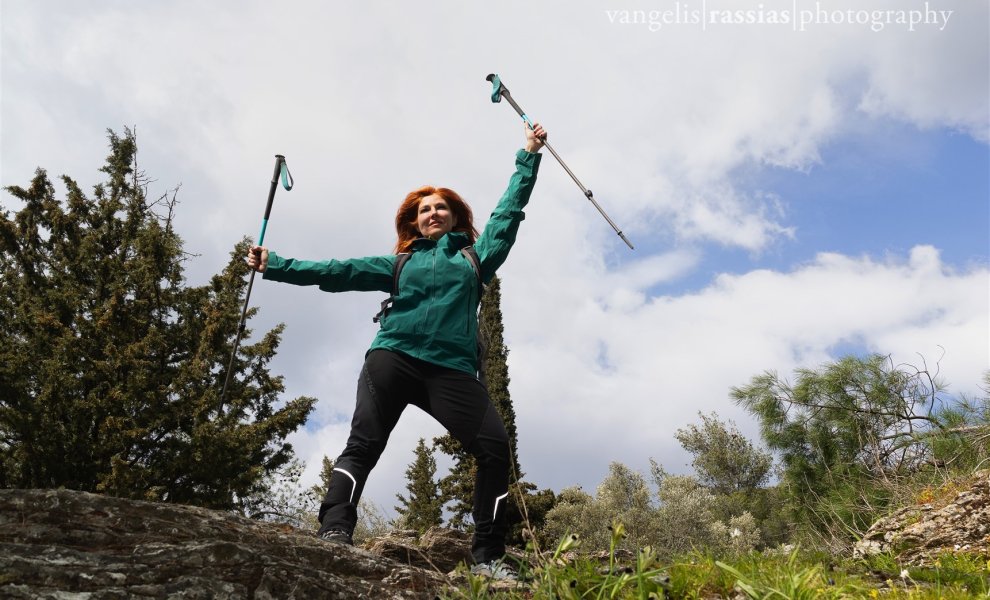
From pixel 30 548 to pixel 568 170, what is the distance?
451cm

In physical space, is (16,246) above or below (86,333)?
above

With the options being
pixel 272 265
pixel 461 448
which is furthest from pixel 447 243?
pixel 461 448

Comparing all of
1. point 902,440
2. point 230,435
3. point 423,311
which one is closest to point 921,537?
point 902,440

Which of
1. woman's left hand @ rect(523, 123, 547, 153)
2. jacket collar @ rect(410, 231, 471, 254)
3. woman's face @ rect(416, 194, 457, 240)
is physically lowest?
jacket collar @ rect(410, 231, 471, 254)

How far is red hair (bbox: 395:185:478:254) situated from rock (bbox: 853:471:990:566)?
3.65m

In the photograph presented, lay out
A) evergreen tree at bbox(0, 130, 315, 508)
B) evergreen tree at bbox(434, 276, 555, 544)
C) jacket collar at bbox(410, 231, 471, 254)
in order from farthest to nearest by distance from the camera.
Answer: evergreen tree at bbox(434, 276, 555, 544), evergreen tree at bbox(0, 130, 315, 508), jacket collar at bbox(410, 231, 471, 254)

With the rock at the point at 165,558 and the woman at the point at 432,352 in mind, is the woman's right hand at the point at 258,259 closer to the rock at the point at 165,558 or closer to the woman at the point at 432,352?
the woman at the point at 432,352

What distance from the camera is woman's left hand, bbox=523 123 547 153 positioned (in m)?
5.12

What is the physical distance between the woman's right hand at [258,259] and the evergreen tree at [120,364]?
8378 mm

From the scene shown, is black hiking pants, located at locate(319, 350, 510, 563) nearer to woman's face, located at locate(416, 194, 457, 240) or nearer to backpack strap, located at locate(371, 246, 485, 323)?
backpack strap, located at locate(371, 246, 485, 323)

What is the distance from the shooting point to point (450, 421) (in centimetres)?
425

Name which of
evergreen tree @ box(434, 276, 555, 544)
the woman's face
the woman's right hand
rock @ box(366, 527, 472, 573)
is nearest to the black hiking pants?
rock @ box(366, 527, 472, 573)

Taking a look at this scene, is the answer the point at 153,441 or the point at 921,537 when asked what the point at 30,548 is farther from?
the point at 153,441

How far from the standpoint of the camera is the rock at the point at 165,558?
2717mm
